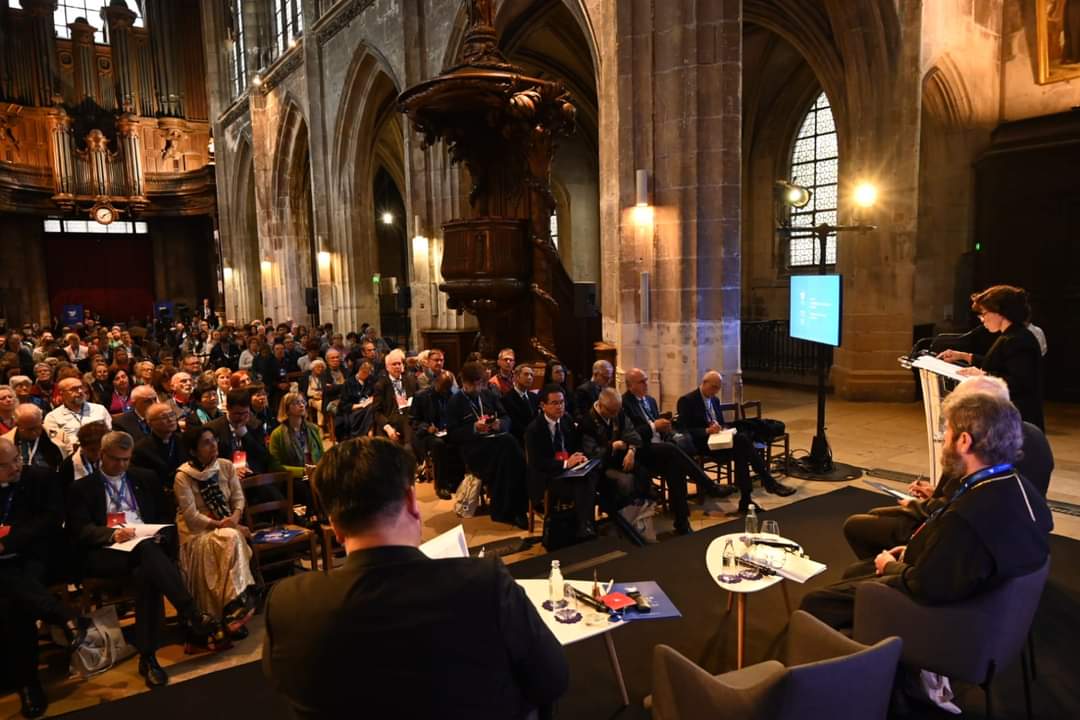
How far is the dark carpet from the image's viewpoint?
3109 millimetres

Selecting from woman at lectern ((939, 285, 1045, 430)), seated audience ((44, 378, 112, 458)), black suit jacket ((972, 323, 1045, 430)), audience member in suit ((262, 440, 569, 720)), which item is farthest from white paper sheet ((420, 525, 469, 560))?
black suit jacket ((972, 323, 1045, 430))

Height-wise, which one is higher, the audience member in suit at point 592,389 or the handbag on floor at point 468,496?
the audience member in suit at point 592,389

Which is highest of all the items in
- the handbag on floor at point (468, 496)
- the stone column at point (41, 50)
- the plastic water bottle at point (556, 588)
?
the stone column at point (41, 50)

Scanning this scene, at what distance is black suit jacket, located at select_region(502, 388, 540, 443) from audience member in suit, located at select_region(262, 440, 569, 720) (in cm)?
474

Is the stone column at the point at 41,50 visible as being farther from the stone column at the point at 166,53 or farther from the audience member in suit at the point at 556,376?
the audience member in suit at the point at 556,376

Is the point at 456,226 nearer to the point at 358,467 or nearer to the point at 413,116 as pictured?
the point at 413,116

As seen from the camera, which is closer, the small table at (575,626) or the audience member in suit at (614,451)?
the small table at (575,626)

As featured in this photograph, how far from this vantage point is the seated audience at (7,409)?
16.9ft

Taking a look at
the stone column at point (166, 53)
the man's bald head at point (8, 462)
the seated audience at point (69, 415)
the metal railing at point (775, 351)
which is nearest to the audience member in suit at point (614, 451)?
the man's bald head at point (8, 462)

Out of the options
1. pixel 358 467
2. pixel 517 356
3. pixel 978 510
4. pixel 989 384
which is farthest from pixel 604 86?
pixel 358 467

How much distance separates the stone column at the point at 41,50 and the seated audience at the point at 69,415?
24.0 metres

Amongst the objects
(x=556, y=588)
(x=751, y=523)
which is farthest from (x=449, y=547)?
(x=751, y=523)

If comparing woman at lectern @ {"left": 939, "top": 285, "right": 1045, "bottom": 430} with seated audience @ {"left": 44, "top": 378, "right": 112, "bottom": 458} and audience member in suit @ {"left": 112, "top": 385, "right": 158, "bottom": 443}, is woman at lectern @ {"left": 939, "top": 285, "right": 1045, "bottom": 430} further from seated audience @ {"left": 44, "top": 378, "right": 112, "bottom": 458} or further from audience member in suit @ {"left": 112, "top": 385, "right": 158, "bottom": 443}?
seated audience @ {"left": 44, "top": 378, "right": 112, "bottom": 458}

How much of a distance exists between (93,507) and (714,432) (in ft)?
14.8
